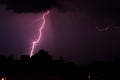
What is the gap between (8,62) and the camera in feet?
125

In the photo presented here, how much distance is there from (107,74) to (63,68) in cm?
1315

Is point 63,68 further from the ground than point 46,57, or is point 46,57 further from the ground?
point 46,57

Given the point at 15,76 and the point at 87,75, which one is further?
the point at 87,75

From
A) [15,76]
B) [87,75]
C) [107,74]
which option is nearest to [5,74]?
[15,76]

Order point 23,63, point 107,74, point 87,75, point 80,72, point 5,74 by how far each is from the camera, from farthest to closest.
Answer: point 107,74
point 87,75
point 80,72
point 23,63
point 5,74

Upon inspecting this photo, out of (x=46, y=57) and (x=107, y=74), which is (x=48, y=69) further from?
(x=107, y=74)

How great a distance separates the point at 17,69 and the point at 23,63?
2.71 m

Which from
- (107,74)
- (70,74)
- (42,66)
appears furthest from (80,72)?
(107,74)

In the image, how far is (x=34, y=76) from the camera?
3716 cm

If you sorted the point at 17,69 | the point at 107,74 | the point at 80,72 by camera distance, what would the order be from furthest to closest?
the point at 107,74
the point at 80,72
the point at 17,69

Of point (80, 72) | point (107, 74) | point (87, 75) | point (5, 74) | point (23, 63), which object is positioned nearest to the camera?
point (5, 74)

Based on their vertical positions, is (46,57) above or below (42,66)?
above

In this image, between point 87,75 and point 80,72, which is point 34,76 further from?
point 87,75

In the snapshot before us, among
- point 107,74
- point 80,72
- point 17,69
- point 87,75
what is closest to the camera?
point 17,69
